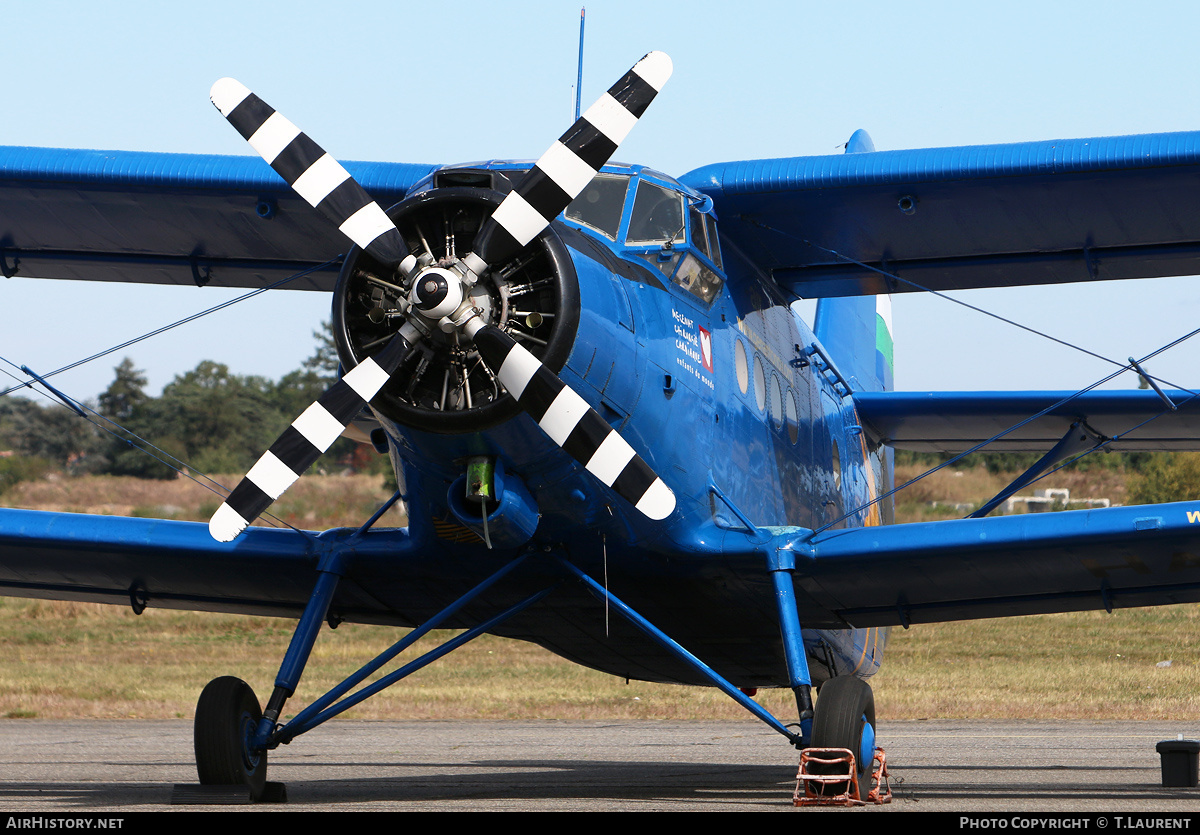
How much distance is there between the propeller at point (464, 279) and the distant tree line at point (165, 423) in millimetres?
48556

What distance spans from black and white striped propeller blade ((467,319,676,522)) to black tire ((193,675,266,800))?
2550 mm

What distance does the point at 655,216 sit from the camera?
8789 mm

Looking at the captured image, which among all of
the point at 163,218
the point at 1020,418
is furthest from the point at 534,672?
the point at 163,218

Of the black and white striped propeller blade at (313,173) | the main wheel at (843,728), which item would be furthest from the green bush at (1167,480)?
the black and white striped propeller blade at (313,173)

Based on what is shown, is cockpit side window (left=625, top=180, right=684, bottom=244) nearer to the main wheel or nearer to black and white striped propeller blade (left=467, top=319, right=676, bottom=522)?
black and white striped propeller blade (left=467, top=319, right=676, bottom=522)

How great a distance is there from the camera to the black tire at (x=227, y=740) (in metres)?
8.37

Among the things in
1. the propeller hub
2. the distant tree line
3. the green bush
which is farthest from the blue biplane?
the distant tree line

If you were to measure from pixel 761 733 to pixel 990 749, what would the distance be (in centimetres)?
424

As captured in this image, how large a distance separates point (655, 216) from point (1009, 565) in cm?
312

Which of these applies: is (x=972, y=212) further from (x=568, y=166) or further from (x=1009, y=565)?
(x=568, y=166)

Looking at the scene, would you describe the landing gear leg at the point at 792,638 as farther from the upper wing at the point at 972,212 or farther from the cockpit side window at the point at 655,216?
the upper wing at the point at 972,212

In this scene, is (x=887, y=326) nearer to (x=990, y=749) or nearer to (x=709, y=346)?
(x=990, y=749)

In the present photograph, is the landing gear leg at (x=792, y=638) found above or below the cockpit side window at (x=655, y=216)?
below

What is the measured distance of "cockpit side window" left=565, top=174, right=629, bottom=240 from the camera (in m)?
8.48
